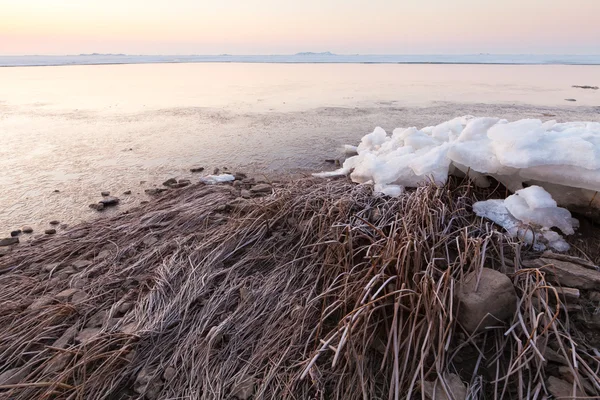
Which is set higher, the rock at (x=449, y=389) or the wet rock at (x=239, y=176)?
the rock at (x=449, y=389)

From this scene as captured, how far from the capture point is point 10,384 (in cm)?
136

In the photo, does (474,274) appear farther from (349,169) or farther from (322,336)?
(349,169)

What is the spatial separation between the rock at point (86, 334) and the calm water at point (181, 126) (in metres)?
1.53

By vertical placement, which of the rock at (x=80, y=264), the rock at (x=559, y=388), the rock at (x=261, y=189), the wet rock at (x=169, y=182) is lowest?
A: the wet rock at (x=169, y=182)

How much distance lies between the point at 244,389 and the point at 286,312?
422 mm

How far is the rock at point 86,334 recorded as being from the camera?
155 centimetres

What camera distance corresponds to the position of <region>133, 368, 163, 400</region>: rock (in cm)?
138

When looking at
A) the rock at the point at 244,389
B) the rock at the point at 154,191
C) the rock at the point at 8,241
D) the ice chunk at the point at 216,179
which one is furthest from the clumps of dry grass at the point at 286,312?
the ice chunk at the point at 216,179

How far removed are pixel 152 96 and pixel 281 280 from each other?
8578 mm

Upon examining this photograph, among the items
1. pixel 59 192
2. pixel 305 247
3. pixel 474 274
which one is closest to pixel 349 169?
pixel 305 247

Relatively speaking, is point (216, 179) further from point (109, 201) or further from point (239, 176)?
point (109, 201)

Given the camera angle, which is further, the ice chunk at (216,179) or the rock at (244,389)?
the ice chunk at (216,179)

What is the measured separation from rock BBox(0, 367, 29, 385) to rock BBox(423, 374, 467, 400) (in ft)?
5.12

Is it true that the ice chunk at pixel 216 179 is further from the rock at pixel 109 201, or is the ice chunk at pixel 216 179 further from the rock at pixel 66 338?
the rock at pixel 66 338
